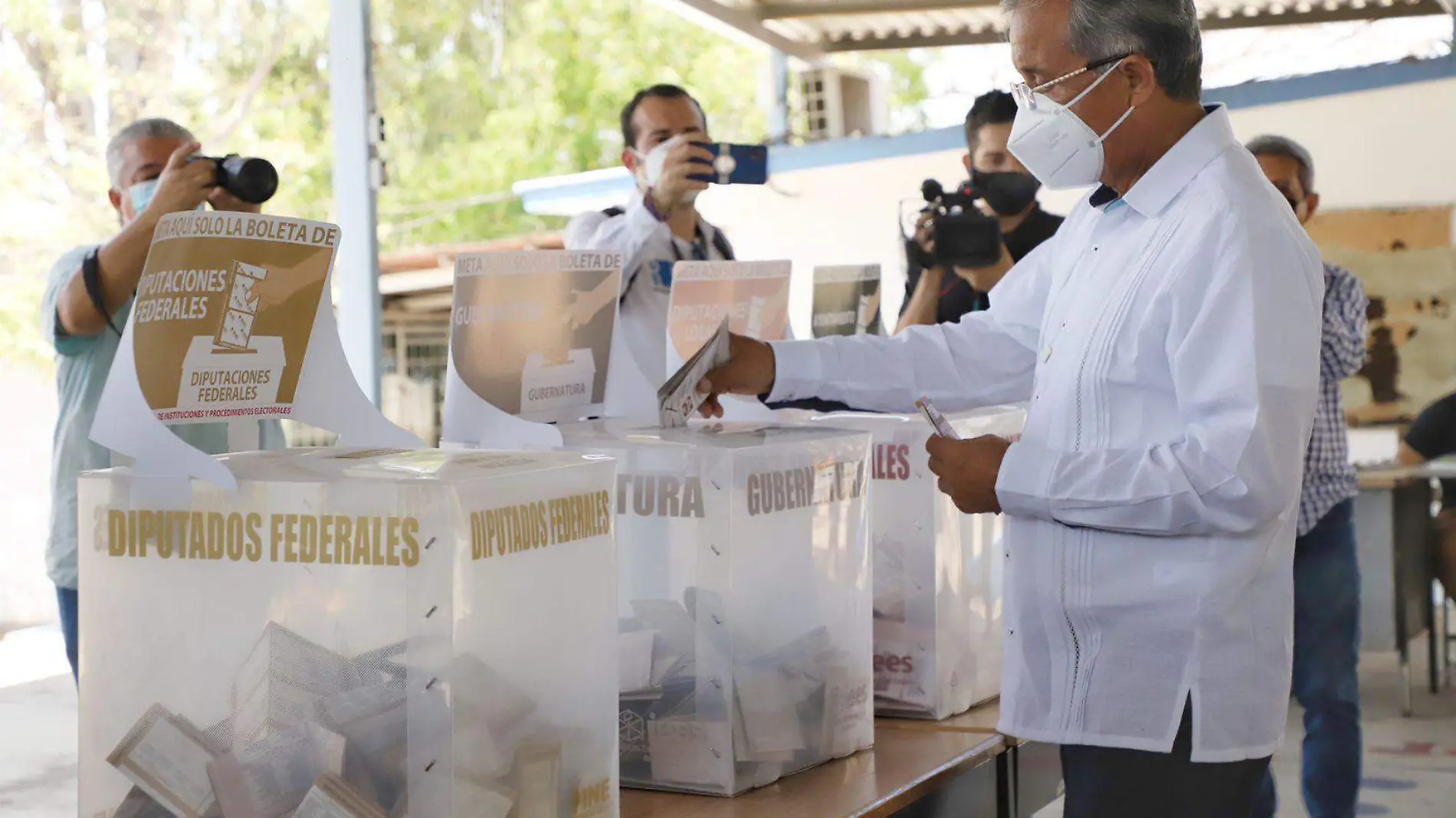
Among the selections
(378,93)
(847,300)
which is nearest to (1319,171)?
(847,300)

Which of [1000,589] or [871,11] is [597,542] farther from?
[871,11]

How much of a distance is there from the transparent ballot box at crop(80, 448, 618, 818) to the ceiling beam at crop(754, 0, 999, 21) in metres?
6.24

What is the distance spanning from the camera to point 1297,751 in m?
4.40

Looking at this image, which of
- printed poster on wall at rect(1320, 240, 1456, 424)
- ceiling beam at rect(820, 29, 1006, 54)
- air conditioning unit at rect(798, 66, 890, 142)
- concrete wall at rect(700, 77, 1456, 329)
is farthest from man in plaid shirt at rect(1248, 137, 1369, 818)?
air conditioning unit at rect(798, 66, 890, 142)

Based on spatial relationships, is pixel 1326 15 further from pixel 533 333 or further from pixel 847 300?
pixel 533 333

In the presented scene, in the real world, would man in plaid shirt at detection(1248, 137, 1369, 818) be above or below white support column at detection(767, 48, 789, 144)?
below

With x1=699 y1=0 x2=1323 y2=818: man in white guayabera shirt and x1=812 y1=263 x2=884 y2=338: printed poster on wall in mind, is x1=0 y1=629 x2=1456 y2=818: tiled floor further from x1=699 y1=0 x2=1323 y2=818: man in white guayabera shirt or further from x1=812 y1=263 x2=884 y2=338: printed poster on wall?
x1=699 y1=0 x2=1323 y2=818: man in white guayabera shirt

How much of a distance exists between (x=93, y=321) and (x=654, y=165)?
0.89 metres

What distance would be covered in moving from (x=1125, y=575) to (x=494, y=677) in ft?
1.82

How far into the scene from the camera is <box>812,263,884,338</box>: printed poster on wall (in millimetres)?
2031

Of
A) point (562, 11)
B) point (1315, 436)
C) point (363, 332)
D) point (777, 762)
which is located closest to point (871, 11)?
point (363, 332)

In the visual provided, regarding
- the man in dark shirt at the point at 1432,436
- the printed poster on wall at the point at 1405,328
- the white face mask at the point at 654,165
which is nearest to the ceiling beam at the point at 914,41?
the printed poster on wall at the point at 1405,328

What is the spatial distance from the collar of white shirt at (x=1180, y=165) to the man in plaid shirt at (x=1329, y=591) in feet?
5.76

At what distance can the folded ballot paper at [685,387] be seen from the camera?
1.44 m
